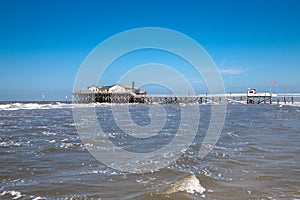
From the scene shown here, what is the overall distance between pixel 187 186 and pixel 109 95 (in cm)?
6581

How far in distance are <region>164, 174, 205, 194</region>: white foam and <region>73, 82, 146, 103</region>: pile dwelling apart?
63.7 meters

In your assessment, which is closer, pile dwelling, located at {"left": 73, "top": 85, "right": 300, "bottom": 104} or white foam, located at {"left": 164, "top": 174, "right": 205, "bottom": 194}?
white foam, located at {"left": 164, "top": 174, "right": 205, "bottom": 194}

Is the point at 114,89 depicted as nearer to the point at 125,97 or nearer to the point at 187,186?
the point at 125,97

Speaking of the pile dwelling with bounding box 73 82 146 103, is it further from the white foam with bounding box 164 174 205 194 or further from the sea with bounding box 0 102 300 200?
the white foam with bounding box 164 174 205 194

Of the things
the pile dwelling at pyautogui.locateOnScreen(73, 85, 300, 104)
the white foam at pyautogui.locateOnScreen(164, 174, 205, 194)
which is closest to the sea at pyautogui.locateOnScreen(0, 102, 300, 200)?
the white foam at pyautogui.locateOnScreen(164, 174, 205, 194)

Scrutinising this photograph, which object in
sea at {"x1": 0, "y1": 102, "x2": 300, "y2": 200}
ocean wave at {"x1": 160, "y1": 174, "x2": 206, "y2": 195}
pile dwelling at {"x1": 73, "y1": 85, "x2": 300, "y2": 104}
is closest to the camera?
sea at {"x1": 0, "y1": 102, "x2": 300, "y2": 200}

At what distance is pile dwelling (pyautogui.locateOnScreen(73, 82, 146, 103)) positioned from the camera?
228 feet

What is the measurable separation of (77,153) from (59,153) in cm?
51

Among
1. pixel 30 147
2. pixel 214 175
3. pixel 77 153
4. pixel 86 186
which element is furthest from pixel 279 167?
pixel 30 147

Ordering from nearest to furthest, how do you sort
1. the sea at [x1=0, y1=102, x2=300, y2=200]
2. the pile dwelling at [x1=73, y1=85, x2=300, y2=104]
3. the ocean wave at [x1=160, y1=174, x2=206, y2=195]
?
the sea at [x1=0, y1=102, x2=300, y2=200], the ocean wave at [x1=160, y1=174, x2=206, y2=195], the pile dwelling at [x1=73, y1=85, x2=300, y2=104]

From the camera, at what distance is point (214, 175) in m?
5.97

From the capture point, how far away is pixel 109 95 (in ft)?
230

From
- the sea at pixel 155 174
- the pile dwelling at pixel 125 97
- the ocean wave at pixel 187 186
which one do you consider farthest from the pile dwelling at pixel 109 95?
the ocean wave at pixel 187 186

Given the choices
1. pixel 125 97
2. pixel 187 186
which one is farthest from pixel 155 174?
pixel 125 97
